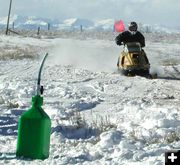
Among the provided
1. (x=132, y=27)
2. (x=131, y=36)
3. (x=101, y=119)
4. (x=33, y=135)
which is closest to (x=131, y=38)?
(x=131, y=36)

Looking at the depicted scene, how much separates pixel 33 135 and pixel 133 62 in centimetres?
1077

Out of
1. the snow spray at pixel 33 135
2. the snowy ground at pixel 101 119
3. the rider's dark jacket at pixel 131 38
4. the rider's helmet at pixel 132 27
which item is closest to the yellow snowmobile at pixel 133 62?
the rider's dark jacket at pixel 131 38

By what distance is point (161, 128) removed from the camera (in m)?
6.69

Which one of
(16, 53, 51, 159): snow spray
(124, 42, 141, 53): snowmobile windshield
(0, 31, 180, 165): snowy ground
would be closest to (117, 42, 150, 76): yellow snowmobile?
(124, 42, 141, 53): snowmobile windshield

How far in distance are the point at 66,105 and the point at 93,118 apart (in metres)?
1.35

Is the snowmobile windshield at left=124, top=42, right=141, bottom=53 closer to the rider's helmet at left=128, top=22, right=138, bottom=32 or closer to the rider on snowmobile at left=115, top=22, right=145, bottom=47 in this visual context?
the rider on snowmobile at left=115, top=22, right=145, bottom=47

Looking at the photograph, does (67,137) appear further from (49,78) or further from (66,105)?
(49,78)

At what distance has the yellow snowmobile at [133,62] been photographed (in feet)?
52.3

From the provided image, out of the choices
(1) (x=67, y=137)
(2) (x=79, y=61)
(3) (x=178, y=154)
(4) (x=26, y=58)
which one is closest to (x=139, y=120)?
(1) (x=67, y=137)

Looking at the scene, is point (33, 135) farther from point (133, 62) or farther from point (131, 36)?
point (131, 36)

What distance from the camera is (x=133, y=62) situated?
1591 cm

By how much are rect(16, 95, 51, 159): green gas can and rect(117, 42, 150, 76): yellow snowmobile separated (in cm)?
1065

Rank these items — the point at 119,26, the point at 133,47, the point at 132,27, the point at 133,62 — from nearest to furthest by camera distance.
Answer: the point at 133,62 → the point at 133,47 → the point at 132,27 → the point at 119,26

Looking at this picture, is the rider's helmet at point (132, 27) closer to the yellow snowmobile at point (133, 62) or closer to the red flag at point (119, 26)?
the red flag at point (119, 26)
